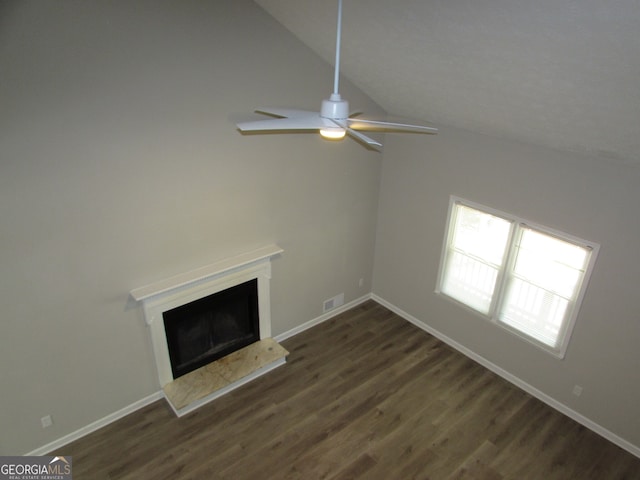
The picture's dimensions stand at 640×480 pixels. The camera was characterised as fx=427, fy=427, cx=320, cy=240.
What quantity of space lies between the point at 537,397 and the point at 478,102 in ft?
11.6

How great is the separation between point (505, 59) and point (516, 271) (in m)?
2.84

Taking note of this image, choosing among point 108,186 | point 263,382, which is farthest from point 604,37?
point 263,382

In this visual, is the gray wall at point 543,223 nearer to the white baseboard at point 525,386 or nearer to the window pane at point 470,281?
the white baseboard at point 525,386

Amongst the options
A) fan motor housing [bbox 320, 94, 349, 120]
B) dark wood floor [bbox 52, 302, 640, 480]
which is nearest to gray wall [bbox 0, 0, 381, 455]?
dark wood floor [bbox 52, 302, 640, 480]

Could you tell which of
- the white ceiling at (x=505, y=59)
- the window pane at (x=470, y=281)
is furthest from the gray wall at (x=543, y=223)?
the white ceiling at (x=505, y=59)

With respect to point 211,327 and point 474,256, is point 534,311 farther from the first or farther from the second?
point 211,327

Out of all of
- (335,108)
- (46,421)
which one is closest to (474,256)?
(335,108)

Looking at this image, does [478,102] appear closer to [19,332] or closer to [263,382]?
[263,382]

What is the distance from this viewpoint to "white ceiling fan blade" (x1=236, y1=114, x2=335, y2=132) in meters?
2.31

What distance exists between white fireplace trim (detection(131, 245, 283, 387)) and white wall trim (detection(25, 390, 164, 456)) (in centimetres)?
23

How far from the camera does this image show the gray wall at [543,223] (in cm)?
411

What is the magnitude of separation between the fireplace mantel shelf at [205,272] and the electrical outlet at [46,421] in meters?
1.40

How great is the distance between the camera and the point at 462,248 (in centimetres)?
553

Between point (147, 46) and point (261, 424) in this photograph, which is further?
point (261, 424)
